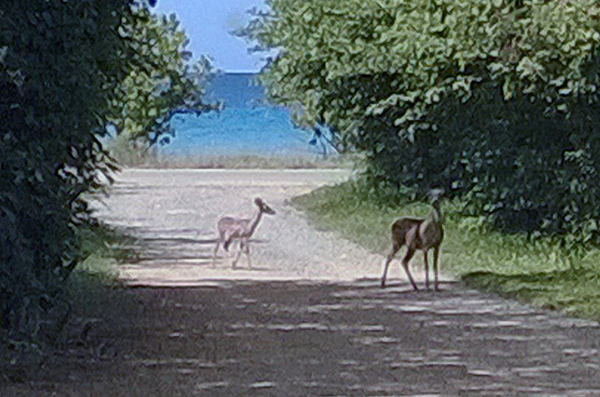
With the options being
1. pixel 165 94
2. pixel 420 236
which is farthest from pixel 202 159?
pixel 420 236

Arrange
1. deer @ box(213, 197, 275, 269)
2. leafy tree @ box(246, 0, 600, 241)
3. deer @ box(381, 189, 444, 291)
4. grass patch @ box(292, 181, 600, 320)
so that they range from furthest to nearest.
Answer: deer @ box(213, 197, 275, 269) → leafy tree @ box(246, 0, 600, 241) → deer @ box(381, 189, 444, 291) → grass patch @ box(292, 181, 600, 320)

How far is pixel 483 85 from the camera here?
1859cm

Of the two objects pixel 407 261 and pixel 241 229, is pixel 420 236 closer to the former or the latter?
pixel 407 261

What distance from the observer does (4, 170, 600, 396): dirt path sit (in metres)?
9.97

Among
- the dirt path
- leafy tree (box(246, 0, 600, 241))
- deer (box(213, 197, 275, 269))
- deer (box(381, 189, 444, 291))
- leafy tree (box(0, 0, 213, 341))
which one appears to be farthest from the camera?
deer (box(213, 197, 275, 269))

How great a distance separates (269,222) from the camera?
1010 inches

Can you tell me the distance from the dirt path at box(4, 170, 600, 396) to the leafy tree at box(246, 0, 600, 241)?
77.6 inches

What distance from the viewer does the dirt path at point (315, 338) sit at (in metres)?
9.97

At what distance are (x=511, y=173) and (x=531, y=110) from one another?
133 centimetres

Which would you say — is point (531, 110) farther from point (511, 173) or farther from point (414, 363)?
point (414, 363)

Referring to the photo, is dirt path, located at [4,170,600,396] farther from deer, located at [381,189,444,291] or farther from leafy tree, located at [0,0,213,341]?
leafy tree, located at [0,0,213,341]

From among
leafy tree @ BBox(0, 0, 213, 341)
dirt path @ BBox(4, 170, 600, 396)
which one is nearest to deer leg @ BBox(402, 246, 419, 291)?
dirt path @ BBox(4, 170, 600, 396)

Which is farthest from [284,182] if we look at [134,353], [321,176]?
[134,353]

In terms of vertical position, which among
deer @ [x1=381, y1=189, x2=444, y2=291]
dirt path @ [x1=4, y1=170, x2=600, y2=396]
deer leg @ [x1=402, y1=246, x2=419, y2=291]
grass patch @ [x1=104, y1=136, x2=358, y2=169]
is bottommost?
dirt path @ [x1=4, y1=170, x2=600, y2=396]
